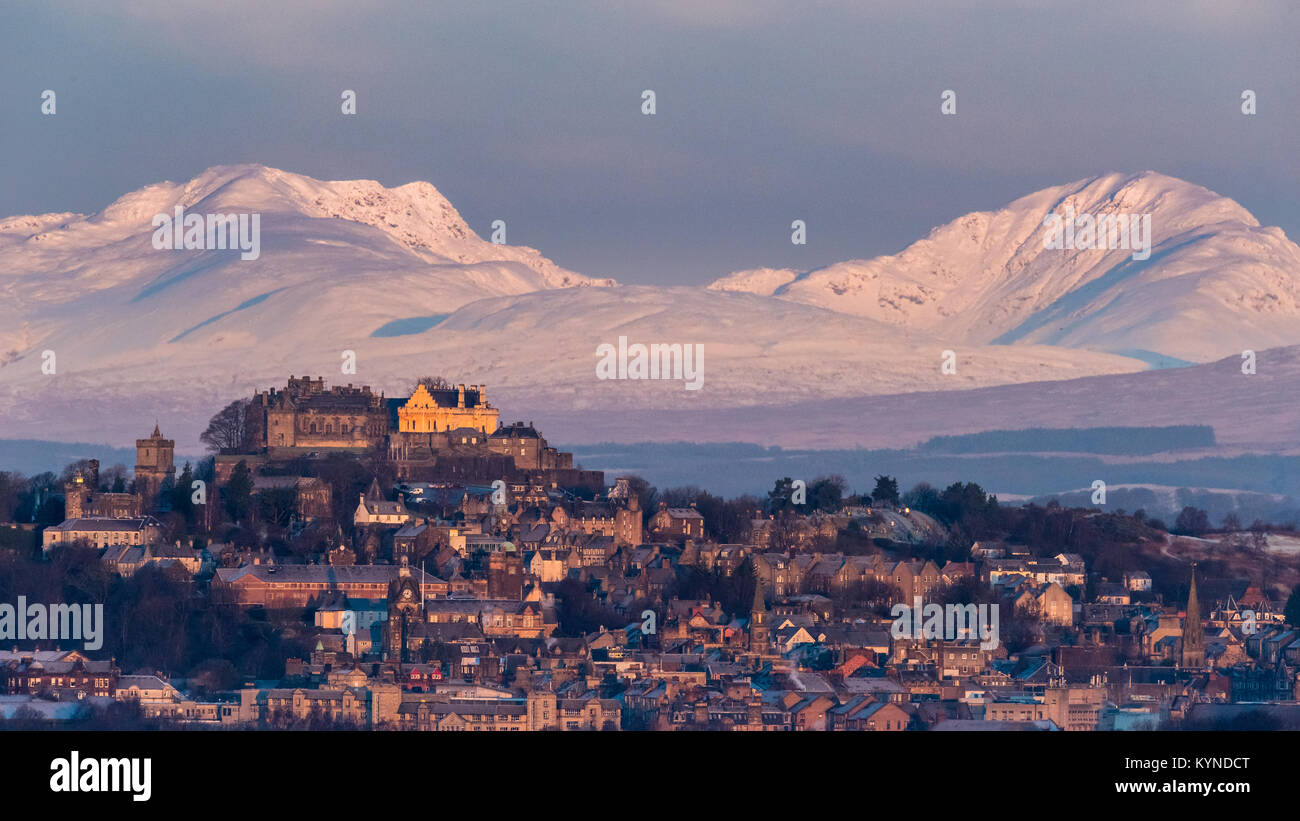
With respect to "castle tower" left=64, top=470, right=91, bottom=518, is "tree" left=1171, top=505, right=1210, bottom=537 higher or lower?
lower

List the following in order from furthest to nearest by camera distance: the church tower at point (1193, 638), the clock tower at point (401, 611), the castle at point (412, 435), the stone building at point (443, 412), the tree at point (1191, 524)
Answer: the tree at point (1191, 524) < the stone building at point (443, 412) < the castle at point (412, 435) < the church tower at point (1193, 638) < the clock tower at point (401, 611)

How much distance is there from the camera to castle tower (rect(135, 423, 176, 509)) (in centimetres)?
12269

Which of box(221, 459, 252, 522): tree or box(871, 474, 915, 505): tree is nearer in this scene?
box(221, 459, 252, 522): tree

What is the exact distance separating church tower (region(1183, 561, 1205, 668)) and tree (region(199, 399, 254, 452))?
132 feet

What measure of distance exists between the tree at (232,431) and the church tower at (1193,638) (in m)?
40.2

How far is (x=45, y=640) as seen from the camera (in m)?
101

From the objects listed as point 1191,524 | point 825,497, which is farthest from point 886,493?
point 1191,524

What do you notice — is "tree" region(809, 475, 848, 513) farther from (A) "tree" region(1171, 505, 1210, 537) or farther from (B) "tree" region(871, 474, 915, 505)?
(A) "tree" region(1171, 505, 1210, 537)

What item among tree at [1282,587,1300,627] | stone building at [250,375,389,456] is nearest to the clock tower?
stone building at [250,375,389,456]

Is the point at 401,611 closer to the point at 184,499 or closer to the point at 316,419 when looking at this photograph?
the point at 184,499

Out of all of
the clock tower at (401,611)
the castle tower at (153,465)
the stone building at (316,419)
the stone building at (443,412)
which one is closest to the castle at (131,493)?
the castle tower at (153,465)

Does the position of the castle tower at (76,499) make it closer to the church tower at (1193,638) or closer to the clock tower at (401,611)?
the clock tower at (401,611)

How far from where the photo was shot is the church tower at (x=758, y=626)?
4151 inches

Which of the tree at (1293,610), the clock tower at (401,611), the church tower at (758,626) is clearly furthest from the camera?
the tree at (1293,610)
